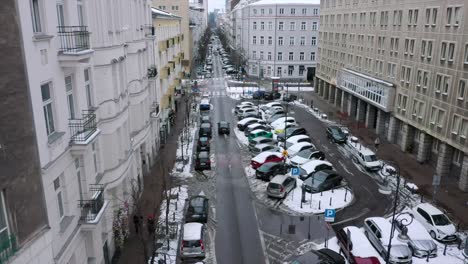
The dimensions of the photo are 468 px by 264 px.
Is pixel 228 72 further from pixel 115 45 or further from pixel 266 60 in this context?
pixel 115 45

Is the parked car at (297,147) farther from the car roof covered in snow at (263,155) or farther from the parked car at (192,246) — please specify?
the parked car at (192,246)

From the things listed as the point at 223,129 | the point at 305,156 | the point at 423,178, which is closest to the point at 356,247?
the point at 305,156

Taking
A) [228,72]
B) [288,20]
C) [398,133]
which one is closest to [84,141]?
[398,133]

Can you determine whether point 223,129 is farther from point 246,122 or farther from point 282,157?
point 282,157

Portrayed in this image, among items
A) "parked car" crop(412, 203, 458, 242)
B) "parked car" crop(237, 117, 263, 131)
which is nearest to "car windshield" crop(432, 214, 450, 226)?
"parked car" crop(412, 203, 458, 242)

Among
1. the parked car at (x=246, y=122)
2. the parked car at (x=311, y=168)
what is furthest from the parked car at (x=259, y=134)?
the parked car at (x=311, y=168)

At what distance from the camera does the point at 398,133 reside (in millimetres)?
39812

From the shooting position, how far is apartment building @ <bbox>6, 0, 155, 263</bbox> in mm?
10812

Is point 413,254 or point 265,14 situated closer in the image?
point 413,254

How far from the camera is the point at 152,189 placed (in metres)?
28.0

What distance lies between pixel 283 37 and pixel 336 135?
44774 millimetres

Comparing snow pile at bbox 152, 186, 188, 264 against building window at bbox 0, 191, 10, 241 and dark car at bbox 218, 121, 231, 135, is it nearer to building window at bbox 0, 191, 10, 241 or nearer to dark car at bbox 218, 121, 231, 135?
building window at bbox 0, 191, 10, 241

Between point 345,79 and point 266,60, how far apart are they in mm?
33323

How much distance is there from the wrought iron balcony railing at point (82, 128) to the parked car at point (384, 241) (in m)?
14.7
